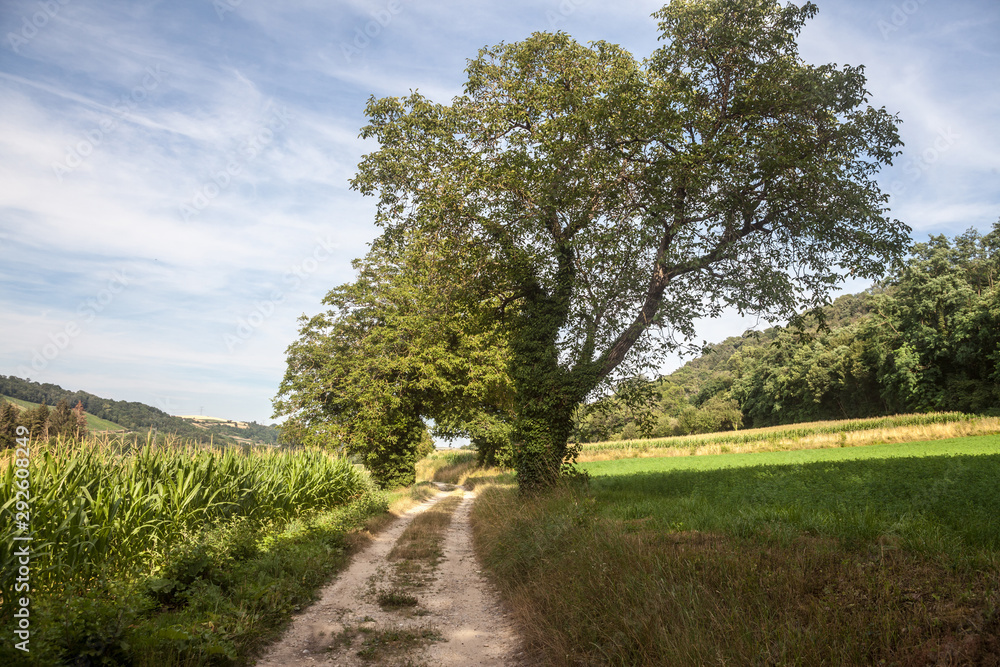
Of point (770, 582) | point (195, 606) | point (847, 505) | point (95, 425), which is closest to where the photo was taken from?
point (770, 582)

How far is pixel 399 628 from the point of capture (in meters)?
5.88

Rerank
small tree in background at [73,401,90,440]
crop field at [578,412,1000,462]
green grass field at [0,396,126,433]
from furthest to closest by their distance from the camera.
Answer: crop field at [578,412,1000,462], green grass field at [0,396,126,433], small tree in background at [73,401,90,440]

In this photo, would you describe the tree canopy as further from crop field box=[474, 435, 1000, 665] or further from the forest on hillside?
the forest on hillside

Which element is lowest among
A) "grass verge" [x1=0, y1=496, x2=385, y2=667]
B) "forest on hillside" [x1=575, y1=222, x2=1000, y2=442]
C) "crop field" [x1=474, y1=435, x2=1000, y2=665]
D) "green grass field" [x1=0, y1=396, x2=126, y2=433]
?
"grass verge" [x1=0, y1=496, x2=385, y2=667]

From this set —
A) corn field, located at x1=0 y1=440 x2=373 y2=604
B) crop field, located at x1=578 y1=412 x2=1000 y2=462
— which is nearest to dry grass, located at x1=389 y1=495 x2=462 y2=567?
corn field, located at x1=0 y1=440 x2=373 y2=604

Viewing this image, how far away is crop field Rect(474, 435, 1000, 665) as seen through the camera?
3419mm

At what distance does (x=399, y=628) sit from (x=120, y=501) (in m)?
4.07

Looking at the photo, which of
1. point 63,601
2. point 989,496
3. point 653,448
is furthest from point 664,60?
point 653,448

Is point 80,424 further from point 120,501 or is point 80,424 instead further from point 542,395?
point 542,395

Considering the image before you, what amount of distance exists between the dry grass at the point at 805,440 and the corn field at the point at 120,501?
1163 inches

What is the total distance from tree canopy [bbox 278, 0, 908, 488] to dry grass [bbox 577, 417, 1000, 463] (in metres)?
21.3

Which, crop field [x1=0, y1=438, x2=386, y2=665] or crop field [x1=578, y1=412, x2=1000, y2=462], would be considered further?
crop field [x1=578, y1=412, x2=1000, y2=462]

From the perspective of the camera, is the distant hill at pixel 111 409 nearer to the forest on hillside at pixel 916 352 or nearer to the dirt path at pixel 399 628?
the dirt path at pixel 399 628

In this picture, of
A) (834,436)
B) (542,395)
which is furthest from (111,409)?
(834,436)
